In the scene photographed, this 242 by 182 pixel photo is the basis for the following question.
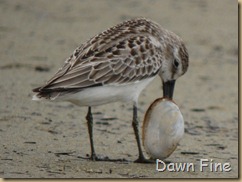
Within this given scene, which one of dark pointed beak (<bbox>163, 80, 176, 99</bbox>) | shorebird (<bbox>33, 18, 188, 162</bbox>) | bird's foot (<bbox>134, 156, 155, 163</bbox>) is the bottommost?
bird's foot (<bbox>134, 156, 155, 163</bbox>)

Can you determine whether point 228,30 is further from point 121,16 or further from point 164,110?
point 164,110

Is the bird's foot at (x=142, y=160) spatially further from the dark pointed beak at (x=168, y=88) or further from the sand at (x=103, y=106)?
the dark pointed beak at (x=168, y=88)

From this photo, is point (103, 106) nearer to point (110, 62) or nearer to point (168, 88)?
point (168, 88)

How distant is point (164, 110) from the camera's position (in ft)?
25.0

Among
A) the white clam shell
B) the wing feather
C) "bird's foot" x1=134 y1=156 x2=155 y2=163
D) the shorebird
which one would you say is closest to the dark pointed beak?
the shorebird

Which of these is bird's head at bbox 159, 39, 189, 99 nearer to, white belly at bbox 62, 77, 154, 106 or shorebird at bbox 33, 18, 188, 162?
shorebird at bbox 33, 18, 188, 162

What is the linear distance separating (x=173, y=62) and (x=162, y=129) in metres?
0.78

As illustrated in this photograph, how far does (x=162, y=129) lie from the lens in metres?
7.56

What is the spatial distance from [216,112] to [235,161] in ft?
5.91

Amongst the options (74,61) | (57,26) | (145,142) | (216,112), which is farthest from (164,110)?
(57,26)

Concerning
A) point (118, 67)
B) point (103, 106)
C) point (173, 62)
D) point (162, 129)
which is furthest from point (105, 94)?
→ point (103, 106)

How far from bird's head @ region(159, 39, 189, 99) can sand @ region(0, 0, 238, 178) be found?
2.44ft

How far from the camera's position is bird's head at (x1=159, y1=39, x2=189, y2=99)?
796 cm

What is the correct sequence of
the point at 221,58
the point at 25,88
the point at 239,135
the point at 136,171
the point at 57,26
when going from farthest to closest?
the point at 57,26 < the point at 221,58 < the point at 25,88 < the point at 239,135 < the point at 136,171
